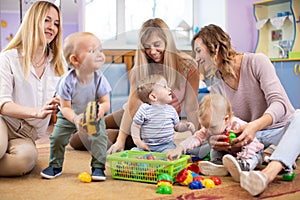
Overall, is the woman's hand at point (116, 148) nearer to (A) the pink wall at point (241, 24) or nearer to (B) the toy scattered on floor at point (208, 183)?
(B) the toy scattered on floor at point (208, 183)

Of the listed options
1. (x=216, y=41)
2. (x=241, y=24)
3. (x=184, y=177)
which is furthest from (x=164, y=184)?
(x=241, y=24)

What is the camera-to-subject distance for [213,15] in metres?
3.17

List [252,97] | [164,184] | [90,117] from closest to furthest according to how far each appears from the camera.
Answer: [90,117] → [164,184] → [252,97]

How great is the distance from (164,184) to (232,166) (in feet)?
0.76

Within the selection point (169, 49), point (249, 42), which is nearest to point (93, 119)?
point (169, 49)

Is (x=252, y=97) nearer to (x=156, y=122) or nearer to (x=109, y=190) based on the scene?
(x=156, y=122)

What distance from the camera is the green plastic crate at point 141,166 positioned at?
1175mm

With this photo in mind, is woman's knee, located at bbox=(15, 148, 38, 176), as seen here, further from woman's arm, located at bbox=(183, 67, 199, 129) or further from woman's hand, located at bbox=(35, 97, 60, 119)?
woman's arm, located at bbox=(183, 67, 199, 129)

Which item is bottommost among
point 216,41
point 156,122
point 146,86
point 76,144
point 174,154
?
point 76,144

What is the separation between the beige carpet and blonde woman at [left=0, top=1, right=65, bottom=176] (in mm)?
84

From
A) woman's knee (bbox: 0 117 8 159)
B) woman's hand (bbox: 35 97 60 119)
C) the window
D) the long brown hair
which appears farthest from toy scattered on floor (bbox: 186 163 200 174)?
the window

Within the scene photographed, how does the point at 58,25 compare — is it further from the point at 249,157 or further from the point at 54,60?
the point at 249,157

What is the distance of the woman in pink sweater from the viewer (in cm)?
116

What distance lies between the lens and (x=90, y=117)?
1.02 metres
